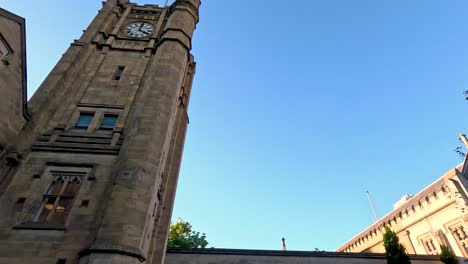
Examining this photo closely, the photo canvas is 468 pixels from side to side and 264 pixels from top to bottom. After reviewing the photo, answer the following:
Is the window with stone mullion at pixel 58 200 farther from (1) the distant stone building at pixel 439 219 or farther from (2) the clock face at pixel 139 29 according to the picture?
(1) the distant stone building at pixel 439 219

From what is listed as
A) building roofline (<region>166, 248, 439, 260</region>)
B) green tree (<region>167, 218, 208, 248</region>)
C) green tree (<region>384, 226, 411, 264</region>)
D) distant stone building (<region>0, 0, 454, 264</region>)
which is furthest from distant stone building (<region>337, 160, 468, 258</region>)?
green tree (<region>167, 218, 208, 248</region>)

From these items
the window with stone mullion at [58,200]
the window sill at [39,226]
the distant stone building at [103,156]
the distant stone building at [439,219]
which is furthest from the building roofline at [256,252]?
the window sill at [39,226]

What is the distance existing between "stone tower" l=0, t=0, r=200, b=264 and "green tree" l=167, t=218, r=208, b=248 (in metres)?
16.2

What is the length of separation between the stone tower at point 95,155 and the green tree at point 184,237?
53.2ft

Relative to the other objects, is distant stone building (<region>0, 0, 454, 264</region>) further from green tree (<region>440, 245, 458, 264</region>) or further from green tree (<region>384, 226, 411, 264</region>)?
green tree (<region>440, 245, 458, 264</region>)

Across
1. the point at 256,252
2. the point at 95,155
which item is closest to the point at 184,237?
the point at 256,252

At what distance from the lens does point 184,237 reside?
33.2 m

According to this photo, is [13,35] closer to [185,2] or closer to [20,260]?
[20,260]

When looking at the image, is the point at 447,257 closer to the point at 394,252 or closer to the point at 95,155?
the point at 394,252

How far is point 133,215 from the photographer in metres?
10.4

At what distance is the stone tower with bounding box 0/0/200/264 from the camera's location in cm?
1001

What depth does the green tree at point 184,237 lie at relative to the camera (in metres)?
32.0

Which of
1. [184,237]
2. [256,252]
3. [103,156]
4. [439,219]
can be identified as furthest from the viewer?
[184,237]

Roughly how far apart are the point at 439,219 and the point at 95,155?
27.9 meters
